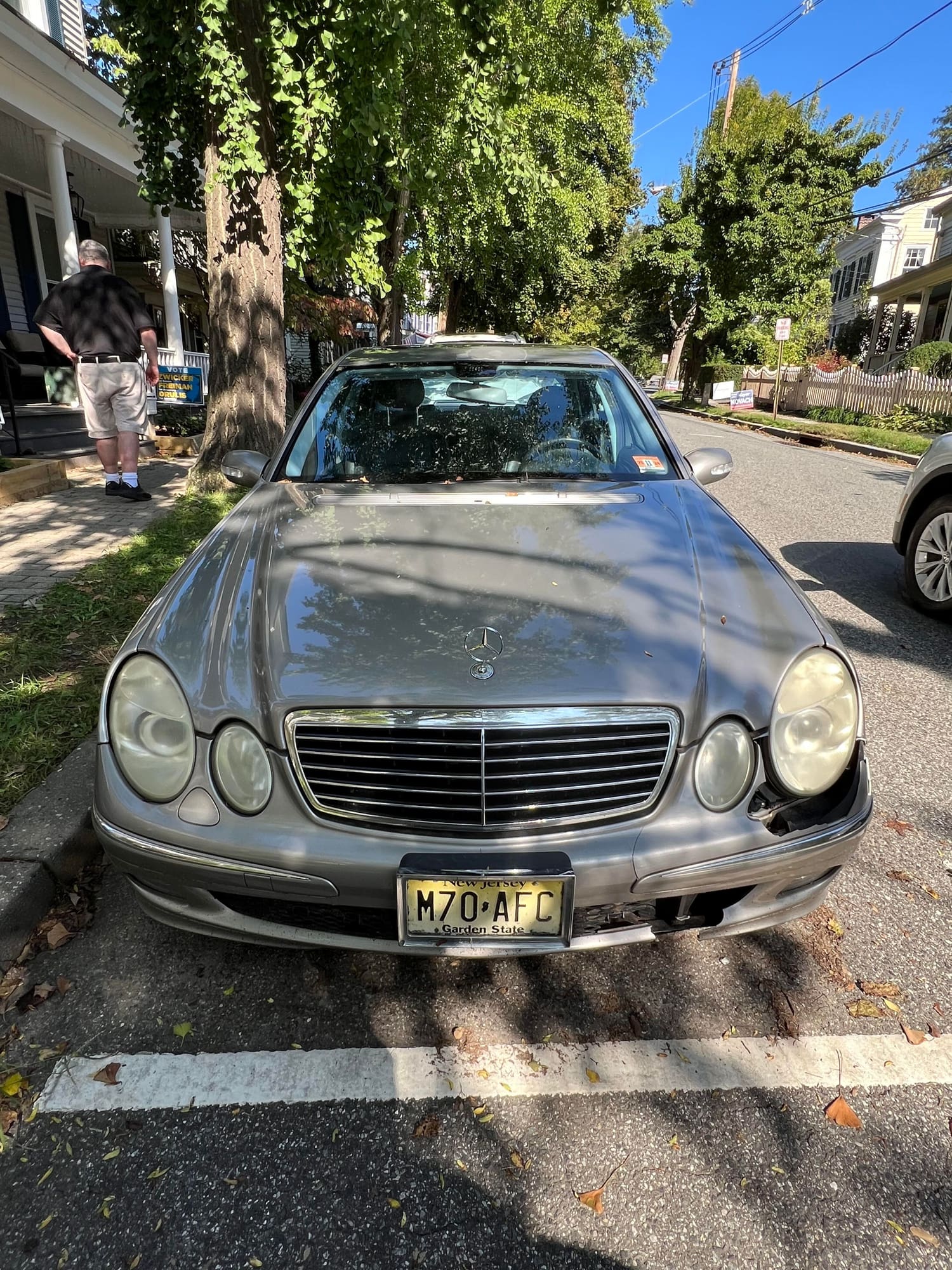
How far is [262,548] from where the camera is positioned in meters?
2.29

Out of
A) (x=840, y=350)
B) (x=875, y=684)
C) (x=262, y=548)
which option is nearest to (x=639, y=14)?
(x=875, y=684)

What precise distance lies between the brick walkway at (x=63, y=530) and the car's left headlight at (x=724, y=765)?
382 cm

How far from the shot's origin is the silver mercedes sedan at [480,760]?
1.66 metres

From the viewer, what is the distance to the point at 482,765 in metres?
1.66

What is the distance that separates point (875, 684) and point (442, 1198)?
129 inches

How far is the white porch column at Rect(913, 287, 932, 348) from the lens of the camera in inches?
1175

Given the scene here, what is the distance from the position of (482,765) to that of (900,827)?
6.18 ft

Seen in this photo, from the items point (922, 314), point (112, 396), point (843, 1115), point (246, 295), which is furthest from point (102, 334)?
point (922, 314)

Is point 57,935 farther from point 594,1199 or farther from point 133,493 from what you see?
A: point 133,493

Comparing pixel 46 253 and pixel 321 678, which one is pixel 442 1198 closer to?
pixel 321 678

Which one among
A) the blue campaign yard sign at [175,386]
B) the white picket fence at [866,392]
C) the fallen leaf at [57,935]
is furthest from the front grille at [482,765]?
the white picket fence at [866,392]

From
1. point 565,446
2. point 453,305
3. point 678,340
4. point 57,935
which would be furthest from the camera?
point 678,340

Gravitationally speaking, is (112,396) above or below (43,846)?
above

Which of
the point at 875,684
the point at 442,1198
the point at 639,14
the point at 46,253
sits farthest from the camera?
the point at 639,14
